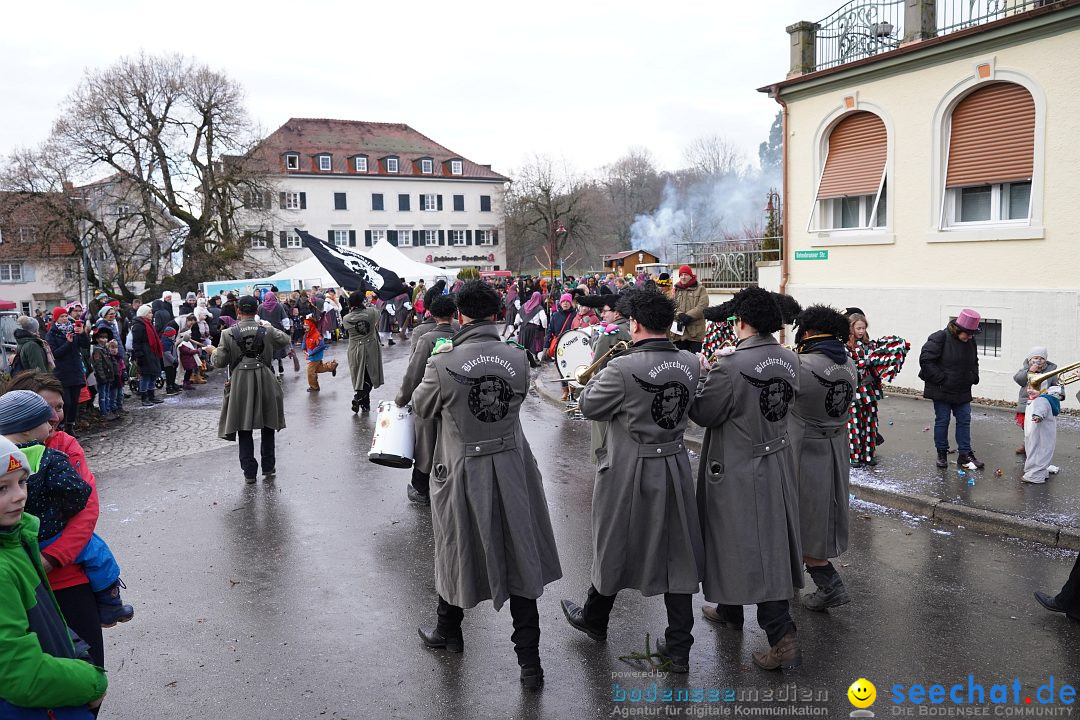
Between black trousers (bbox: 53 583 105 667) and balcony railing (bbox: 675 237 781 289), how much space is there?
14690 mm

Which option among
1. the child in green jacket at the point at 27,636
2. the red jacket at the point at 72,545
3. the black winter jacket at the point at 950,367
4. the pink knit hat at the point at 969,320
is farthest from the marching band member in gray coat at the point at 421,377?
the pink knit hat at the point at 969,320

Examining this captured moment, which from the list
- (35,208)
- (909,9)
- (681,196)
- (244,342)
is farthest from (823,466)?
(681,196)

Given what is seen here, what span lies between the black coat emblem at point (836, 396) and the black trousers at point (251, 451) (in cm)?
607

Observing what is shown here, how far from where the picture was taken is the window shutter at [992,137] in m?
12.1

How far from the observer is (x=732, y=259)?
17.9 meters

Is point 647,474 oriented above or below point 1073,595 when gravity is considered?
above

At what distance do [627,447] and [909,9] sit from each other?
473 inches

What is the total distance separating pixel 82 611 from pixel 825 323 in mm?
4510

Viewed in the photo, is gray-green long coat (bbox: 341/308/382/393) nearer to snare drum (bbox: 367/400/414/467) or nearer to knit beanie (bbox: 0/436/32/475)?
snare drum (bbox: 367/400/414/467)

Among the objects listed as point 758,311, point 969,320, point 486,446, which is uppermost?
point 758,311

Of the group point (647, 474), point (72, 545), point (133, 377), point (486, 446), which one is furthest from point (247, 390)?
point (133, 377)

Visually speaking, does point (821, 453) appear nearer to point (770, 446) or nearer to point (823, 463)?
point (823, 463)

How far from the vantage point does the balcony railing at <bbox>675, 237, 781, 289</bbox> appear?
17.5m

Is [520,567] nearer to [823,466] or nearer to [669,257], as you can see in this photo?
[823,466]
